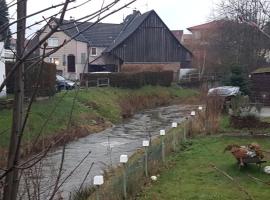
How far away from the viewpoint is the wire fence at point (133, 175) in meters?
9.45

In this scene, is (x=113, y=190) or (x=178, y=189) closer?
(x=113, y=190)

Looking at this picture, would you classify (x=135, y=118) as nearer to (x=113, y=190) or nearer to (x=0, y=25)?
(x=113, y=190)

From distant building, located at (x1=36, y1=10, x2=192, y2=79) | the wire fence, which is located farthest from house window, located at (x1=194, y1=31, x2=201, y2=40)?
the wire fence

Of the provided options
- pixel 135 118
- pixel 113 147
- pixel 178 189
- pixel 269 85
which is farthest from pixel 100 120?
pixel 178 189

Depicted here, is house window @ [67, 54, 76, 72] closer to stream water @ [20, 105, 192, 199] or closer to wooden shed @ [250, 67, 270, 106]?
stream water @ [20, 105, 192, 199]

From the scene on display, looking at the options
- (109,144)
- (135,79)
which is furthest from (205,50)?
(109,144)

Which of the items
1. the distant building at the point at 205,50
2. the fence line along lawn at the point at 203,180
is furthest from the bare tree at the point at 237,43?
the fence line along lawn at the point at 203,180

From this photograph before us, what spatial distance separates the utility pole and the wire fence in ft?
20.6

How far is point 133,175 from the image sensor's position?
10.8 m

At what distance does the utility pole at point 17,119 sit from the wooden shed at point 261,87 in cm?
3272

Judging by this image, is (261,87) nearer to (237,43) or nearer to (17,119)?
(237,43)

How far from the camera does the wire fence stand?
945 cm

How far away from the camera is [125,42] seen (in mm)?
56188

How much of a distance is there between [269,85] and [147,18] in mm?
25802
